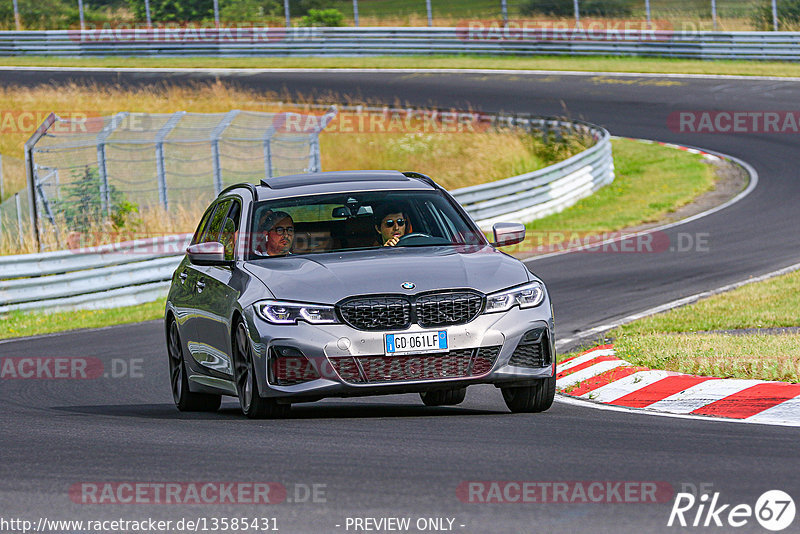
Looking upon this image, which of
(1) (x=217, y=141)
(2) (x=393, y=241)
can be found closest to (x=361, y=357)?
(2) (x=393, y=241)

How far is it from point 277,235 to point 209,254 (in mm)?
496

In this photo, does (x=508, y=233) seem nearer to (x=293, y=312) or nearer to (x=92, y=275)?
(x=293, y=312)

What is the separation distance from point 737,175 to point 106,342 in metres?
16.1

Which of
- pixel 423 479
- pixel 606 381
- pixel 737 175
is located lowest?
pixel 737 175

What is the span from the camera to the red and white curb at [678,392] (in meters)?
8.15

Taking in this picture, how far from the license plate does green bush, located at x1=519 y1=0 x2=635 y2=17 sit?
3797 centimetres

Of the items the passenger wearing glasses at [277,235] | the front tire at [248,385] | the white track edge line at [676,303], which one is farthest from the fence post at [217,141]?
the front tire at [248,385]

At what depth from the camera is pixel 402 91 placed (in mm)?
41281

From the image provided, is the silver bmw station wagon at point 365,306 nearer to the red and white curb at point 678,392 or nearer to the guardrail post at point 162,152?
the red and white curb at point 678,392

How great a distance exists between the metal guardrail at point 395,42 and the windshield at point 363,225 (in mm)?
32688

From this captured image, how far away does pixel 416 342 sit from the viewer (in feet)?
26.4

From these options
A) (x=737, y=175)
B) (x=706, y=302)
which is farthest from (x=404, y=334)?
(x=737, y=175)

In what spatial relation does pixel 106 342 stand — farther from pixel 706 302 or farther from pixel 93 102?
pixel 93 102

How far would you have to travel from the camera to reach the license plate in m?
8.04
